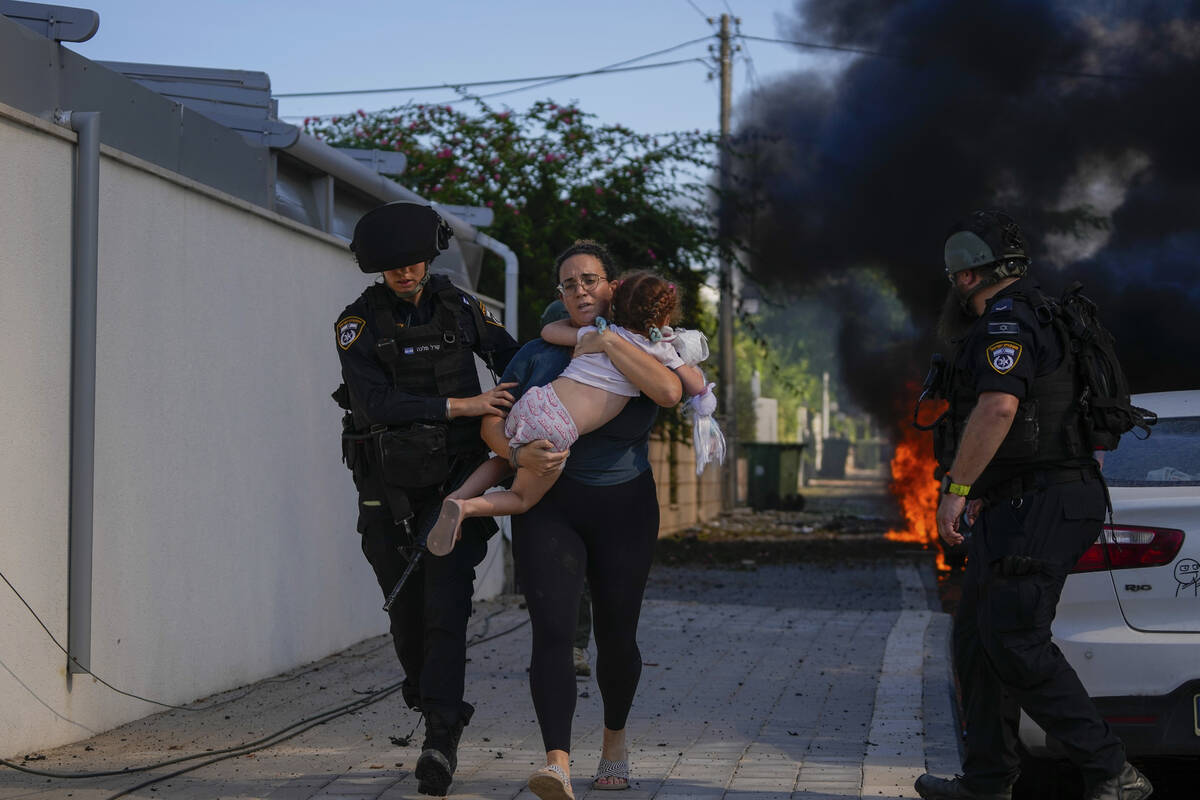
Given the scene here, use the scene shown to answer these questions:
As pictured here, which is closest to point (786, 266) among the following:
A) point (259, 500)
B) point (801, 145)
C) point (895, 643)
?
point (801, 145)

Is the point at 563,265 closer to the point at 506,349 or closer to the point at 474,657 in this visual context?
the point at 506,349

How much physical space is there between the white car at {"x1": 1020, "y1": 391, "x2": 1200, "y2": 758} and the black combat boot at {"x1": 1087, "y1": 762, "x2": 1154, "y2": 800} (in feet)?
0.98

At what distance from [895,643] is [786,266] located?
11621 millimetres

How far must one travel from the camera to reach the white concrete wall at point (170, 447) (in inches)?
211

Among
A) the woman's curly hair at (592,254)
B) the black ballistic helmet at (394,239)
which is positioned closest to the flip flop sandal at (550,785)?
the woman's curly hair at (592,254)

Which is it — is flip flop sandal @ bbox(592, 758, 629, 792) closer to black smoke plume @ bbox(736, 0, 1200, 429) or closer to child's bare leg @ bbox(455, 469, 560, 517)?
child's bare leg @ bbox(455, 469, 560, 517)

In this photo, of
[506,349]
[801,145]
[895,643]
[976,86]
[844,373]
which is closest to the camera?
[506,349]

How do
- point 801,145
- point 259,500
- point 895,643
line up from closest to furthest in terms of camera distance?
point 259,500, point 895,643, point 801,145

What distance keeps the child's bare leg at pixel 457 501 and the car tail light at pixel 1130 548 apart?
1.90 m

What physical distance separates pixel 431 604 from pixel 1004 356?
1.97 metres

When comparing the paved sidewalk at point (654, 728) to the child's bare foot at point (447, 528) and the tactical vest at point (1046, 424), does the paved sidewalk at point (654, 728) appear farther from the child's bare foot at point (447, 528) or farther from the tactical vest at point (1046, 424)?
the tactical vest at point (1046, 424)

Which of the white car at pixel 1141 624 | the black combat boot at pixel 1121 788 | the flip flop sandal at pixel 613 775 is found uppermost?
the white car at pixel 1141 624

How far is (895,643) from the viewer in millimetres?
9156

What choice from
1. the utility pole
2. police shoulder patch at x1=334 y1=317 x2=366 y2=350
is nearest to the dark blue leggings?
police shoulder patch at x1=334 y1=317 x2=366 y2=350
